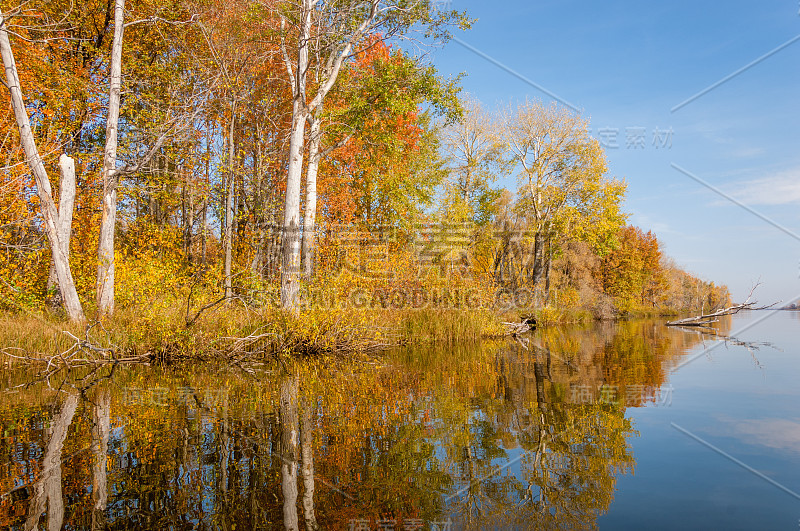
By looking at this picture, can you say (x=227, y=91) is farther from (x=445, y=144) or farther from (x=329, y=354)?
(x=445, y=144)

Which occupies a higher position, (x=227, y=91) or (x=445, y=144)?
(x=445, y=144)

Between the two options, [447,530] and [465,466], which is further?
[465,466]

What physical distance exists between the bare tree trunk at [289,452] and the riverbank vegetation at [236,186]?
4014 mm

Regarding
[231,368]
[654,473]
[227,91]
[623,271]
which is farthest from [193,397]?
[623,271]

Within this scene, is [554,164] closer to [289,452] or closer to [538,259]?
[538,259]

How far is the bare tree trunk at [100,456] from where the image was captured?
117 inches

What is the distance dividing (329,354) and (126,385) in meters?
5.10

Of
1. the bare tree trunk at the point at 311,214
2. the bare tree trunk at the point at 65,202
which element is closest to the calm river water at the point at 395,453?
the bare tree trunk at the point at 65,202

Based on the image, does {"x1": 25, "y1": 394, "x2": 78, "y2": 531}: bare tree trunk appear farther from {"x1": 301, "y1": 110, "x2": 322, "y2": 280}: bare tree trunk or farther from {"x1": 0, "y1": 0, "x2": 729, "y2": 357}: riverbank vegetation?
{"x1": 301, "y1": 110, "x2": 322, "y2": 280}: bare tree trunk

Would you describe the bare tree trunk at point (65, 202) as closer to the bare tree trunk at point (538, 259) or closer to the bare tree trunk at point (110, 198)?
the bare tree trunk at point (110, 198)

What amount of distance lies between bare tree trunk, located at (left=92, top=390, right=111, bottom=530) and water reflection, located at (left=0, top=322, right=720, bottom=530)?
2 centimetres

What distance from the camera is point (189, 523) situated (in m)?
2.87

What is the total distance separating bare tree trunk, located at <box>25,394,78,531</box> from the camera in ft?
9.35

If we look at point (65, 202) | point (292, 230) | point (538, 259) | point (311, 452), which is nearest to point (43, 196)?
point (65, 202)
